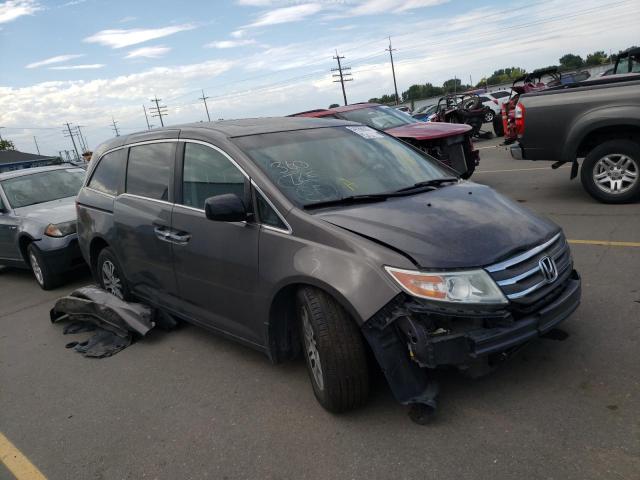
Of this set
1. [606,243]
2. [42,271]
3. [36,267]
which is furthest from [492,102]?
[42,271]

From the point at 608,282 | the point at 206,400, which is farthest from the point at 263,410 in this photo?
the point at 608,282

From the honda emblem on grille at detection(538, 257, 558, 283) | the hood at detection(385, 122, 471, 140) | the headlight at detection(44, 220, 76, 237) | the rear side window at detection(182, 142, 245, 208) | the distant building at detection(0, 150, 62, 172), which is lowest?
the honda emblem on grille at detection(538, 257, 558, 283)

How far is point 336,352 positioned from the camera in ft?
9.25

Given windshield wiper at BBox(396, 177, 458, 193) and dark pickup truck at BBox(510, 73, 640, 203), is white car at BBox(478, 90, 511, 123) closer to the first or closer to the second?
dark pickup truck at BBox(510, 73, 640, 203)

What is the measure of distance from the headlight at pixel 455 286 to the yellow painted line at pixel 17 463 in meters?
2.31

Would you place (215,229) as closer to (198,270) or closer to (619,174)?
(198,270)

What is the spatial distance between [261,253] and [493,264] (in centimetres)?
137

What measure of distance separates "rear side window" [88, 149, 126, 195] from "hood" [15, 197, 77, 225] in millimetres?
1616

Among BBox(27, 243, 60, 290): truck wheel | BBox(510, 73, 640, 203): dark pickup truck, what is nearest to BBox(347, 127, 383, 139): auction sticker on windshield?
BBox(510, 73, 640, 203): dark pickup truck

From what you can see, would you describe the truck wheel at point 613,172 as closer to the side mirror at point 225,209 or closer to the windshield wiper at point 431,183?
the windshield wiper at point 431,183

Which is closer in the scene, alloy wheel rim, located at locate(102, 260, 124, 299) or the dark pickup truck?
alloy wheel rim, located at locate(102, 260, 124, 299)

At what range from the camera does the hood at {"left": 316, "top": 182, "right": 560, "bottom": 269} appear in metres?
2.73

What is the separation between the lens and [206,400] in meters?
3.51

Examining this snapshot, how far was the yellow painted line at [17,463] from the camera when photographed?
9.78ft
